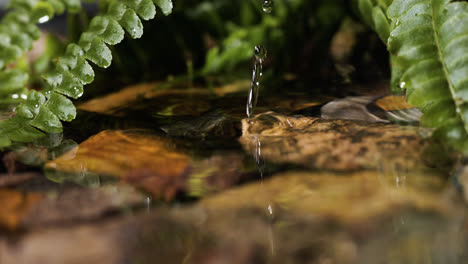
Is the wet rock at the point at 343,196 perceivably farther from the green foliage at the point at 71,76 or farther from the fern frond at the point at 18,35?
the fern frond at the point at 18,35

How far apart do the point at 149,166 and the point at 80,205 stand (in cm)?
15

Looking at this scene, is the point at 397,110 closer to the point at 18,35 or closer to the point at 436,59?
the point at 436,59

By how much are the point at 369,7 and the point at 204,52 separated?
0.77m

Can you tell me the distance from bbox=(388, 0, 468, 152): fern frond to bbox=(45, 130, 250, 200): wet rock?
1.22ft

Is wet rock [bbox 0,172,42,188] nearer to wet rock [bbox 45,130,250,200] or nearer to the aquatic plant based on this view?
wet rock [bbox 45,130,250,200]

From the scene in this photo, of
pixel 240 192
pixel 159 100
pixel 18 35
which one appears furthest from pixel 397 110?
pixel 18 35

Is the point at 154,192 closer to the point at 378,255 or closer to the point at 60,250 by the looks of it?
the point at 60,250

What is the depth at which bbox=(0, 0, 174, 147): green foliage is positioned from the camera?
941 mm

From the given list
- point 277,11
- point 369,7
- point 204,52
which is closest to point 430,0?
point 369,7

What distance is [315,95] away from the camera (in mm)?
1186

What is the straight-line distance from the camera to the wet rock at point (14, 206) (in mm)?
568

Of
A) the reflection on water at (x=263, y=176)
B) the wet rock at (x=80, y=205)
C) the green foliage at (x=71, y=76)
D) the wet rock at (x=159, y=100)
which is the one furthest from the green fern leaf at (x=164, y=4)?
the wet rock at (x=80, y=205)

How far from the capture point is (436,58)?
0.82 meters

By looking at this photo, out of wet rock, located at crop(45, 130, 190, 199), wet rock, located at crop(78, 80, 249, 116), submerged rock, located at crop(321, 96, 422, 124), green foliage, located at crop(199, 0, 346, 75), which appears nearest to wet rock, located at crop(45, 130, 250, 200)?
wet rock, located at crop(45, 130, 190, 199)
